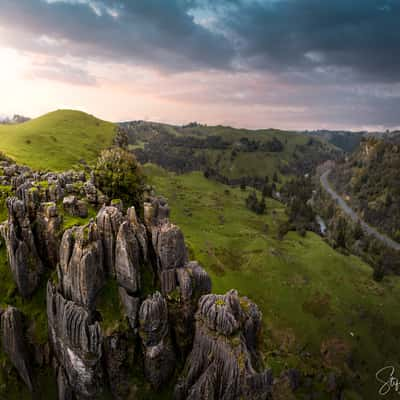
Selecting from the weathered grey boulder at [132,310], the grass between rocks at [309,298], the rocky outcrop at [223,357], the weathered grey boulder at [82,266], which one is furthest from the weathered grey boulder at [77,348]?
the grass between rocks at [309,298]

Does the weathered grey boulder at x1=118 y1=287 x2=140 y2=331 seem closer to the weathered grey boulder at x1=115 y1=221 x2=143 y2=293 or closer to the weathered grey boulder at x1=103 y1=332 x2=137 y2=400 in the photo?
the weathered grey boulder at x1=103 y1=332 x2=137 y2=400

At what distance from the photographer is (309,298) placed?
237 feet

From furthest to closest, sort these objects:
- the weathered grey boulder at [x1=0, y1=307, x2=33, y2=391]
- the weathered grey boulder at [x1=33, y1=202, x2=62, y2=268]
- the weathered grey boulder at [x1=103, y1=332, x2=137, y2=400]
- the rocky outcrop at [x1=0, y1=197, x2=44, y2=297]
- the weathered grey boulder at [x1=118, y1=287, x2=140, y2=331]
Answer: the weathered grey boulder at [x1=33, y1=202, x2=62, y2=268]
the rocky outcrop at [x1=0, y1=197, x2=44, y2=297]
the weathered grey boulder at [x1=0, y1=307, x2=33, y2=391]
the weathered grey boulder at [x1=118, y1=287, x2=140, y2=331]
the weathered grey boulder at [x1=103, y1=332, x2=137, y2=400]

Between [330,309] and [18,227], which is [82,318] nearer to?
[18,227]

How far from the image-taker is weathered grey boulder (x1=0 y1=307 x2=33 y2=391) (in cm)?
2384

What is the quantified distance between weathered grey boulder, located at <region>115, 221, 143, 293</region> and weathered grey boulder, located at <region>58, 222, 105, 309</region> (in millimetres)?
1546

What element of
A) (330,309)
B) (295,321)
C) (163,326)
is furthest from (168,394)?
(330,309)

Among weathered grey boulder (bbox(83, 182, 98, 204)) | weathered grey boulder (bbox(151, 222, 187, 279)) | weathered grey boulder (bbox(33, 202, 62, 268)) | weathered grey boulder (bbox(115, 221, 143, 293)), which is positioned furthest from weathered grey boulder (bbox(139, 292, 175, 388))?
weathered grey boulder (bbox(83, 182, 98, 204))

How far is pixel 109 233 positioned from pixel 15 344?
12.9 metres

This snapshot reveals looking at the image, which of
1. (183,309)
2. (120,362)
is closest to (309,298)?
(183,309)

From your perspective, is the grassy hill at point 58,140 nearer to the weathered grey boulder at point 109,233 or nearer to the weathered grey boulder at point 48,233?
the weathered grey boulder at point 48,233

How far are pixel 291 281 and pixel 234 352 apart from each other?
204 ft

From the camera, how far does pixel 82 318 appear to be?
2155 cm

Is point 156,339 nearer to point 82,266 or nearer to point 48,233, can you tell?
point 82,266
